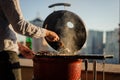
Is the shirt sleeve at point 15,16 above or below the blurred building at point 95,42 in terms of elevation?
above

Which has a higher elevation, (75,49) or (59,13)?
(59,13)

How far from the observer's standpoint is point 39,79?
140 inches

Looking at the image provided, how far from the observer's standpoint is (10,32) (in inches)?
116

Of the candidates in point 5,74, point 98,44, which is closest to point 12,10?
point 5,74

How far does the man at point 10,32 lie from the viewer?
2.81 metres

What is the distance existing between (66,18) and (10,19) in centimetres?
158

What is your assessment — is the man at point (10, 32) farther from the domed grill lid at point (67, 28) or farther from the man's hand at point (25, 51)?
the domed grill lid at point (67, 28)

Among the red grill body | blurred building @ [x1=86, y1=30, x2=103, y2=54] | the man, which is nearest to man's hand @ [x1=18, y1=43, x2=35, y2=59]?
the red grill body

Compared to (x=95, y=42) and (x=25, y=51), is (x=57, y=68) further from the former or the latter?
(x=95, y=42)

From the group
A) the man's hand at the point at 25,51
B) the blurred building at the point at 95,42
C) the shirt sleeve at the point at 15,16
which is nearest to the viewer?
the shirt sleeve at the point at 15,16

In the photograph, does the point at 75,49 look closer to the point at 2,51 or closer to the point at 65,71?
the point at 65,71

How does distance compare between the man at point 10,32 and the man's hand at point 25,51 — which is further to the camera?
the man's hand at point 25,51

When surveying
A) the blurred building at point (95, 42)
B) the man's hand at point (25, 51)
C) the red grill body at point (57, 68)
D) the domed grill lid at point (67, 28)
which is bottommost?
the blurred building at point (95, 42)

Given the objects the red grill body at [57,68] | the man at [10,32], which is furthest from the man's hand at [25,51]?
the man at [10,32]
